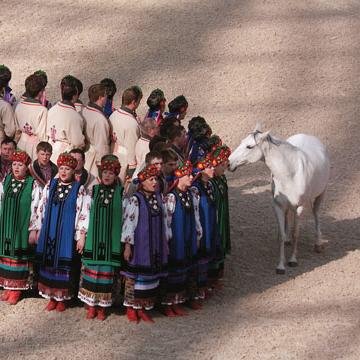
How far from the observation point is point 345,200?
15547 mm

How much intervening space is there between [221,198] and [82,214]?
5.71ft

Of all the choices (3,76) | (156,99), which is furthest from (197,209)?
(3,76)

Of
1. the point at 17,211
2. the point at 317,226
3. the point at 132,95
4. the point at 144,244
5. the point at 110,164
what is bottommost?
the point at 317,226

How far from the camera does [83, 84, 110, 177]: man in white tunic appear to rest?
12.3 metres

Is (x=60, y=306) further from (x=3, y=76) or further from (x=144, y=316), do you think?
(x=3, y=76)

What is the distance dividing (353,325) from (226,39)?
11076 millimetres

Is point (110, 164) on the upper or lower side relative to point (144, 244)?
upper

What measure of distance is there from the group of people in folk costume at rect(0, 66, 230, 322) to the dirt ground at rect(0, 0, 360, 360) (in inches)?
11.2

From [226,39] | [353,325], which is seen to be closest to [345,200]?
[353,325]

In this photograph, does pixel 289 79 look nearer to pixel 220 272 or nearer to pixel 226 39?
pixel 226 39

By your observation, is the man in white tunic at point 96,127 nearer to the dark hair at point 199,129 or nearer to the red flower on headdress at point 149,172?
the dark hair at point 199,129

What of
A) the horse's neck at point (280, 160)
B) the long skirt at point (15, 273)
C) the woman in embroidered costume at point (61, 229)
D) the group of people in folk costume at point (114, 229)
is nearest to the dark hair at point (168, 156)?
the group of people in folk costume at point (114, 229)

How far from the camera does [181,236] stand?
10711 millimetres

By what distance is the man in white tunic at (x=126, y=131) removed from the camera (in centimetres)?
1245
